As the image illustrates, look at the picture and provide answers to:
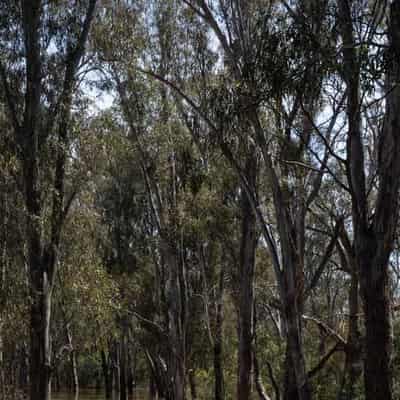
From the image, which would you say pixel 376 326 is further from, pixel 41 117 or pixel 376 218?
pixel 41 117

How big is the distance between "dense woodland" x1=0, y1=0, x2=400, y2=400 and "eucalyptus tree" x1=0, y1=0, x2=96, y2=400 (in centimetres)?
3

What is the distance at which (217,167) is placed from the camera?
15070 mm

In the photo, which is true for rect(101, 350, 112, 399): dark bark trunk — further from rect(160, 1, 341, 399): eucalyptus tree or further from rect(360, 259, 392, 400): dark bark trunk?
rect(360, 259, 392, 400): dark bark trunk

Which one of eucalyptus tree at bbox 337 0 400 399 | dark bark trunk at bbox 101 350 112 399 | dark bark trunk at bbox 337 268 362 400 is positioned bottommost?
dark bark trunk at bbox 101 350 112 399

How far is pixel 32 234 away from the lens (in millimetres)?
11117

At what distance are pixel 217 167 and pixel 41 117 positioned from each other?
179 inches

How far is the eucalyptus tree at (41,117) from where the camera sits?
37.1 ft

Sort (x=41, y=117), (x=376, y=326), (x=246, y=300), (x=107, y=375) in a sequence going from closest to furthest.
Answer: (x=376, y=326) → (x=41, y=117) → (x=246, y=300) → (x=107, y=375)

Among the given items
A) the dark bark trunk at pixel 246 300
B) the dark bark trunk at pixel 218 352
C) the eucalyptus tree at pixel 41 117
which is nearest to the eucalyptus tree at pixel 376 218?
the eucalyptus tree at pixel 41 117

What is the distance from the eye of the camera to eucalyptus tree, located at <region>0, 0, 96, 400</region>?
11305mm

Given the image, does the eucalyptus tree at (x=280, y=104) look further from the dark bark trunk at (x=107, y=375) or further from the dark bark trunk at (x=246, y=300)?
the dark bark trunk at (x=107, y=375)

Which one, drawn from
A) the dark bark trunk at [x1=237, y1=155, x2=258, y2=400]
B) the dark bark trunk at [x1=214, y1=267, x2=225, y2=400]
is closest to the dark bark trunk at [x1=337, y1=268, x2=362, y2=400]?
the dark bark trunk at [x1=237, y1=155, x2=258, y2=400]

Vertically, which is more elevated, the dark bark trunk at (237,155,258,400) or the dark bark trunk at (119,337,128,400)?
the dark bark trunk at (237,155,258,400)

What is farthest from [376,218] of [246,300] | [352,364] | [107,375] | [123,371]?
[107,375]
